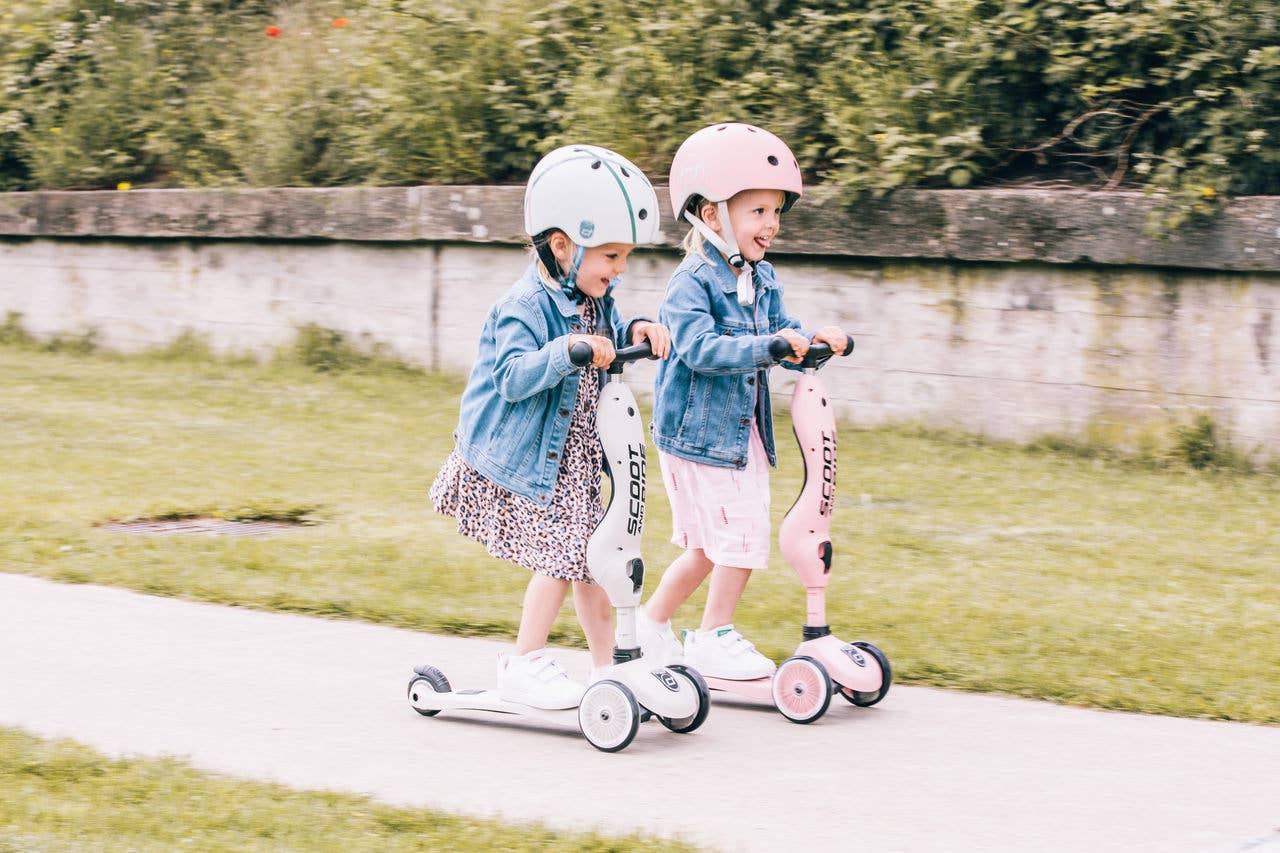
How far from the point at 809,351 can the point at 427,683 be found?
139 centimetres

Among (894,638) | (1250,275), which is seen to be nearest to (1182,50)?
A: (1250,275)

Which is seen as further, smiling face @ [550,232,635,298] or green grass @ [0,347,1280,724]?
green grass @ [0,347,1280,724]

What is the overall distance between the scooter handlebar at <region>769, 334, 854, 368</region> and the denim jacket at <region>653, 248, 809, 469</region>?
0.18 m

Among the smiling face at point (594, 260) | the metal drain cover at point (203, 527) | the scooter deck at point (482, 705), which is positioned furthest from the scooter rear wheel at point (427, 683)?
the metal drain cover at point (203, 527)

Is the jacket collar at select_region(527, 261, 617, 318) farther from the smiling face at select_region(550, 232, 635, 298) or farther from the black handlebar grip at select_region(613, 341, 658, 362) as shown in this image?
the black handlebar grip at select_region(613, 341, 658, 362)

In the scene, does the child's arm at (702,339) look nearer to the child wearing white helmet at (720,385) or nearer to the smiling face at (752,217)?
the child wearing white helmet at (720,385)

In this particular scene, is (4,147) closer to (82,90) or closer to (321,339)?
(82,90)

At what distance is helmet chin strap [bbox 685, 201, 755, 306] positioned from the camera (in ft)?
16.0

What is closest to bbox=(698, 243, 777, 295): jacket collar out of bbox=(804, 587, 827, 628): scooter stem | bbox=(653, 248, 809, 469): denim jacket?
bbox=(653, 248, 809, 469): denim jacket

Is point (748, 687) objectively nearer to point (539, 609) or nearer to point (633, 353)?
point (539, 609)

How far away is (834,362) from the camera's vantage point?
9852 millimetres

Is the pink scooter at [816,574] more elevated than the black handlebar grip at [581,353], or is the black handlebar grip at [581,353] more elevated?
the black handlebar grip at [581,353]

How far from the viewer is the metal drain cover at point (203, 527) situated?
7.24 m

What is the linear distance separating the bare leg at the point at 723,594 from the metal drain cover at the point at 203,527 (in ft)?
9.24
